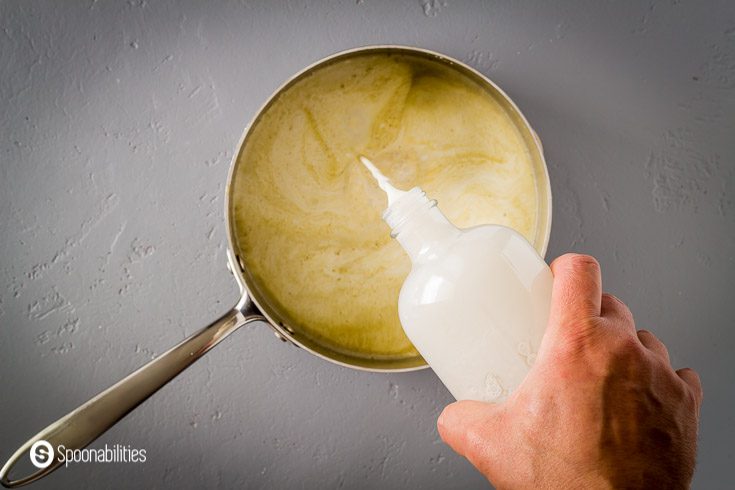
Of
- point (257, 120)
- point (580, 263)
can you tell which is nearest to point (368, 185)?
point (257, 120)

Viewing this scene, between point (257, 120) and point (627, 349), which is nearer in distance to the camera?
point (627, 349)

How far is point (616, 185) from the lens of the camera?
553 millimetres

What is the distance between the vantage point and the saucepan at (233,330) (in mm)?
382

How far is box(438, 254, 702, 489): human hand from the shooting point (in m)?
0.33

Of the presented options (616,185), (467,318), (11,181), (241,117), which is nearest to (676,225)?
(616,185)

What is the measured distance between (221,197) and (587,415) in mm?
401

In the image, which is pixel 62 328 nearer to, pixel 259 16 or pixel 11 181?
pixel 11 181

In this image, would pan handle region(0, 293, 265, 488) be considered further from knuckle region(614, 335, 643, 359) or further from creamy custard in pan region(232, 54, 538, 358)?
knuckle region(614, 335, 643, 359)

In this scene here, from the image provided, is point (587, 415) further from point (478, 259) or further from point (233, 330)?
point (233, 330)

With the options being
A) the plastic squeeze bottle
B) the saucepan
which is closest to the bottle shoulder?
the plastic squeeze bottle

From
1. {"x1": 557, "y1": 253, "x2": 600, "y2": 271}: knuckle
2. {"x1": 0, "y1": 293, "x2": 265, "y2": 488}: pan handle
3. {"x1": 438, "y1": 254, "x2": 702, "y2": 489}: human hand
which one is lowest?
{"x1": 438, "y1": 254, "x2": 702, "y2": 489}: human hand

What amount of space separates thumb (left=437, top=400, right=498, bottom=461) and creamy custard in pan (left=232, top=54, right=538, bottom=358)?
142 millimetres

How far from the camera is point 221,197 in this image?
21.5 inches

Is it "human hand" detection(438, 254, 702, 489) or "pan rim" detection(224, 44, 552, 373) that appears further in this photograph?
"pan rim" detection(224, 44, 552, 373)
